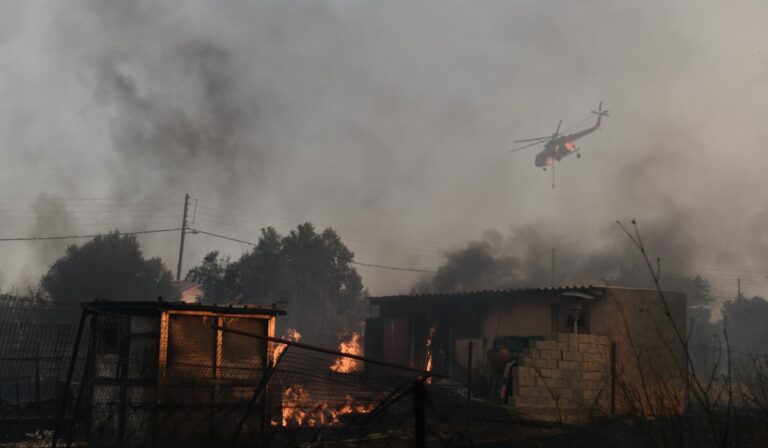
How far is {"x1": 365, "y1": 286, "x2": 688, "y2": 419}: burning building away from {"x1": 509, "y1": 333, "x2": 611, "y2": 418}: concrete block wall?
27mm

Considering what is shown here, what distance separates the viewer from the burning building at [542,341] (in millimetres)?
18672

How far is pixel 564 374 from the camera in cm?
1897

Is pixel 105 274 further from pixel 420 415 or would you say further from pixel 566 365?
pixel 420 415

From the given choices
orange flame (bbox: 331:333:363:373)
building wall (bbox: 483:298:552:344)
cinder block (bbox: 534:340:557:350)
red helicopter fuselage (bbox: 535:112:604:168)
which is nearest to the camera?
cinder block (bbox: 534:340:557:350)

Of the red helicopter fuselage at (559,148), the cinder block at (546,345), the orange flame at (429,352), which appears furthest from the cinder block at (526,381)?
the red helicopter fuselage at (559,148)

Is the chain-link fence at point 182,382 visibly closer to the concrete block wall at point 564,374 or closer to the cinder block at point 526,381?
the cinder block at point 526,381

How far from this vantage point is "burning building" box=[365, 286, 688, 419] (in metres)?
18.7

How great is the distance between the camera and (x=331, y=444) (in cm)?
1335

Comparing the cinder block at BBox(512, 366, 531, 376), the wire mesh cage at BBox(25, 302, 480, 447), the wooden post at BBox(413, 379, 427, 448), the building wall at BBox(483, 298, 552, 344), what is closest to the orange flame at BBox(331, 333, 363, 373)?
the building wall at BBox(483, 298, 552, 344)

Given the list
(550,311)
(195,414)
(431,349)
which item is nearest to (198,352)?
(195,414)

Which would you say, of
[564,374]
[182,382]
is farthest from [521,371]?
[182,382]

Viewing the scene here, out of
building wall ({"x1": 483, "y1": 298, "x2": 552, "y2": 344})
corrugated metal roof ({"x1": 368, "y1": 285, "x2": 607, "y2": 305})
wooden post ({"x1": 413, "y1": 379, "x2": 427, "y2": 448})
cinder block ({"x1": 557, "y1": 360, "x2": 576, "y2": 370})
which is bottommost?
cinder block ({"x1": 557, "y1": 360, "x2": 576, "y2": 370})

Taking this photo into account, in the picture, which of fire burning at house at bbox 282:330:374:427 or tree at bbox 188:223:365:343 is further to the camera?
tree at bbox 188:223:365:343

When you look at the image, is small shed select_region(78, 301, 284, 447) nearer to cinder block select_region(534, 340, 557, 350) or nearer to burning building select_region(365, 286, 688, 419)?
burning building select_region(365, 286, 688, 419)
